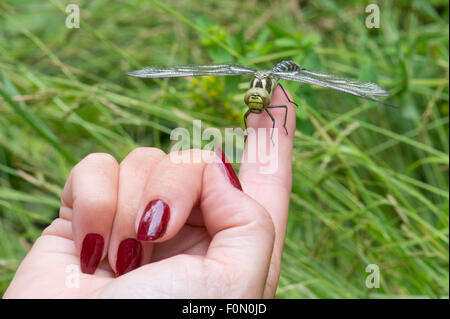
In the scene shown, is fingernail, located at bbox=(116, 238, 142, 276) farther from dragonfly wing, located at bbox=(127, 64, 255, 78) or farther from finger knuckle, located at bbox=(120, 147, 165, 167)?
dragonfly wing, located at bbox=(127, 64, 255, 78)

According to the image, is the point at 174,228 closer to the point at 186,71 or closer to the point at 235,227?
the point at 235,227

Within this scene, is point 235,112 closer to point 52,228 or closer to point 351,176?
point 351,176

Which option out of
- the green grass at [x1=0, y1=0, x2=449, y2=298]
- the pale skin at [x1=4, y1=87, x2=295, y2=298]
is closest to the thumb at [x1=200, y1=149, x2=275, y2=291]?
the pale skin at [x1=4, y1=87, x2=295, y2=298]

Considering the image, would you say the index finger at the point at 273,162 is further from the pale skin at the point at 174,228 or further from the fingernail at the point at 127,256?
the fingernail at the point at 127,256

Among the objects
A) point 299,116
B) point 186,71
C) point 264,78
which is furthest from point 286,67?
point 299,116

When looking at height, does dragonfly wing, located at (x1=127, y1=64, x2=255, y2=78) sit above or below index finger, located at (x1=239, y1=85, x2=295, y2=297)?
above

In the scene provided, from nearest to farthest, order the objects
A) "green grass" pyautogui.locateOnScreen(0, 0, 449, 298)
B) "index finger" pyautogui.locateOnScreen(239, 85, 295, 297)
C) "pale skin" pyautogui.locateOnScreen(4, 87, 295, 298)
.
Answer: "pale skin" pyautogui.locateOnScreen(4, 87, 295, 298), "index finger" pyautogui.locateOnScreen(239, 85, 295, 297), "green grass" pyautogui.locateOnScreen(0, 0, 449, 298)
